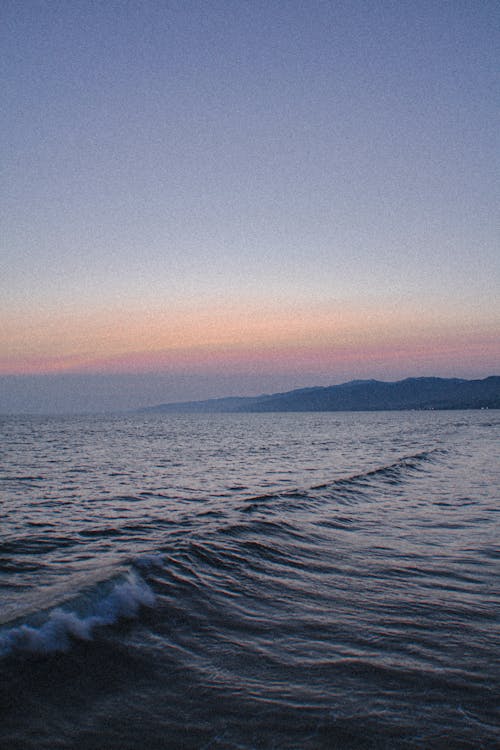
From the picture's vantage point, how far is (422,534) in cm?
1286

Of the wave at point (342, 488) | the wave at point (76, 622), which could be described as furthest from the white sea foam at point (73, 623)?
the wave at point (342, 488)

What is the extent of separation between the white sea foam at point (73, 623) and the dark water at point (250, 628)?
0.10 feet

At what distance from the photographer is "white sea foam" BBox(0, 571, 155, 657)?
6238mm

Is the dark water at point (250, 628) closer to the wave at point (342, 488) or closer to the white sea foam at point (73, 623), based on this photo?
the white sea foam at point (73, 623)

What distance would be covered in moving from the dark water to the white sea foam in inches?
1.2

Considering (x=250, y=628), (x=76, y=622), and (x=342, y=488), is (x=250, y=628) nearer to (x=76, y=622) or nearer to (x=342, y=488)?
(x=76, y=622)

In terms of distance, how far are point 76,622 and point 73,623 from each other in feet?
0.16

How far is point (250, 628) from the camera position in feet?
22.6

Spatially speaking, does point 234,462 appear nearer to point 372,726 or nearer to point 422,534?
point 422,534

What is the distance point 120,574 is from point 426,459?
30263mm

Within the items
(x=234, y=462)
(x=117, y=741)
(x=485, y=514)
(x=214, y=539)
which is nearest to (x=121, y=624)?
(x=117, y=741)

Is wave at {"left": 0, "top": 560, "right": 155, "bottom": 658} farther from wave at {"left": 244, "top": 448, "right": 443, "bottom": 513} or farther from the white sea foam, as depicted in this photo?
wave at {"left": 244, "top": 448, "right": 443, "bottom": 513}

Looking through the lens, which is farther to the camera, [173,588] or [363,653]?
[173,588]

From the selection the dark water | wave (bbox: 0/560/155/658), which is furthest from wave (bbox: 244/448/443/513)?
wave (bbox: 0/560/155/658)
